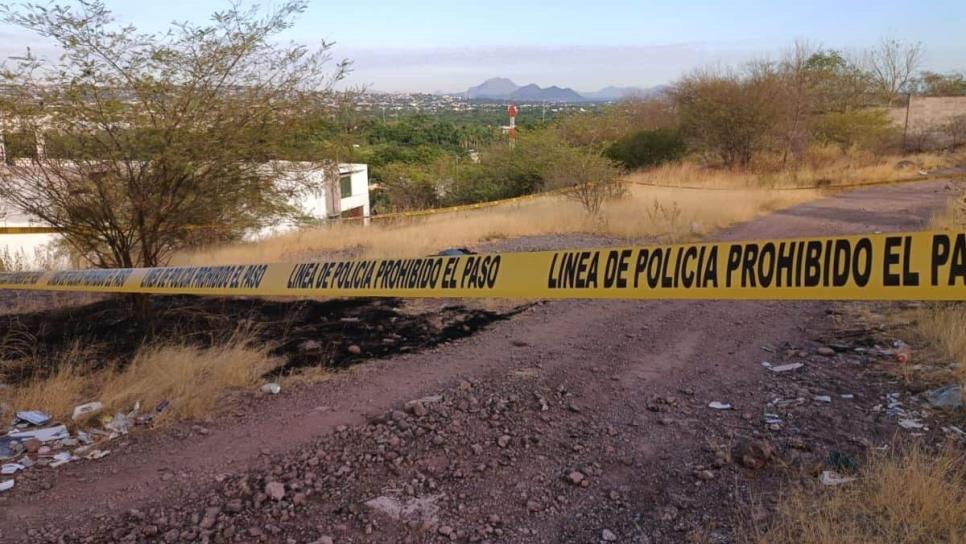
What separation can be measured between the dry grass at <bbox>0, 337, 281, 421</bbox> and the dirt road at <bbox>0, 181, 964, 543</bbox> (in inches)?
15.1

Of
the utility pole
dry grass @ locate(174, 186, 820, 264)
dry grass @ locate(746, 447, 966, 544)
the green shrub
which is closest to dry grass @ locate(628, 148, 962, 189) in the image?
the utility pole

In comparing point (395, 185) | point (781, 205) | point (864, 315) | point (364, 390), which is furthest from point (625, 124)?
point (364, 390)

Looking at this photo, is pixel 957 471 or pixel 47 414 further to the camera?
pixel 47 414

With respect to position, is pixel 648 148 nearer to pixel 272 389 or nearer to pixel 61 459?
pixel 272 389

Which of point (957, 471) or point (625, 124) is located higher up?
point (625, 124)

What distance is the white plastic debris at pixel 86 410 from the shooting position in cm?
476

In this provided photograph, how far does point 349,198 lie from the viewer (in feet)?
171

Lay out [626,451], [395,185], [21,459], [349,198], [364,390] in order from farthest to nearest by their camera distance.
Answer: [349,198], [395,185], [364,390], [21,459], [626,451]

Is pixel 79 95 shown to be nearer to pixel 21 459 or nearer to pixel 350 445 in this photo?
pixel 21 459

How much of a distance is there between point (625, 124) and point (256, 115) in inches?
1328

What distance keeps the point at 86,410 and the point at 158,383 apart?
492mm

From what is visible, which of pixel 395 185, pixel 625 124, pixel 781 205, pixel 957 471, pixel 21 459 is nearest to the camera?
pixel 957 471

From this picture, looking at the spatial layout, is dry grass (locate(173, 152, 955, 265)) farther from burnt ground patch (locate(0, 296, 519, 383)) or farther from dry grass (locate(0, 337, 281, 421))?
dry grass (locate(0, 337, 281, 421))

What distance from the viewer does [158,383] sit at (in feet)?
16.6
